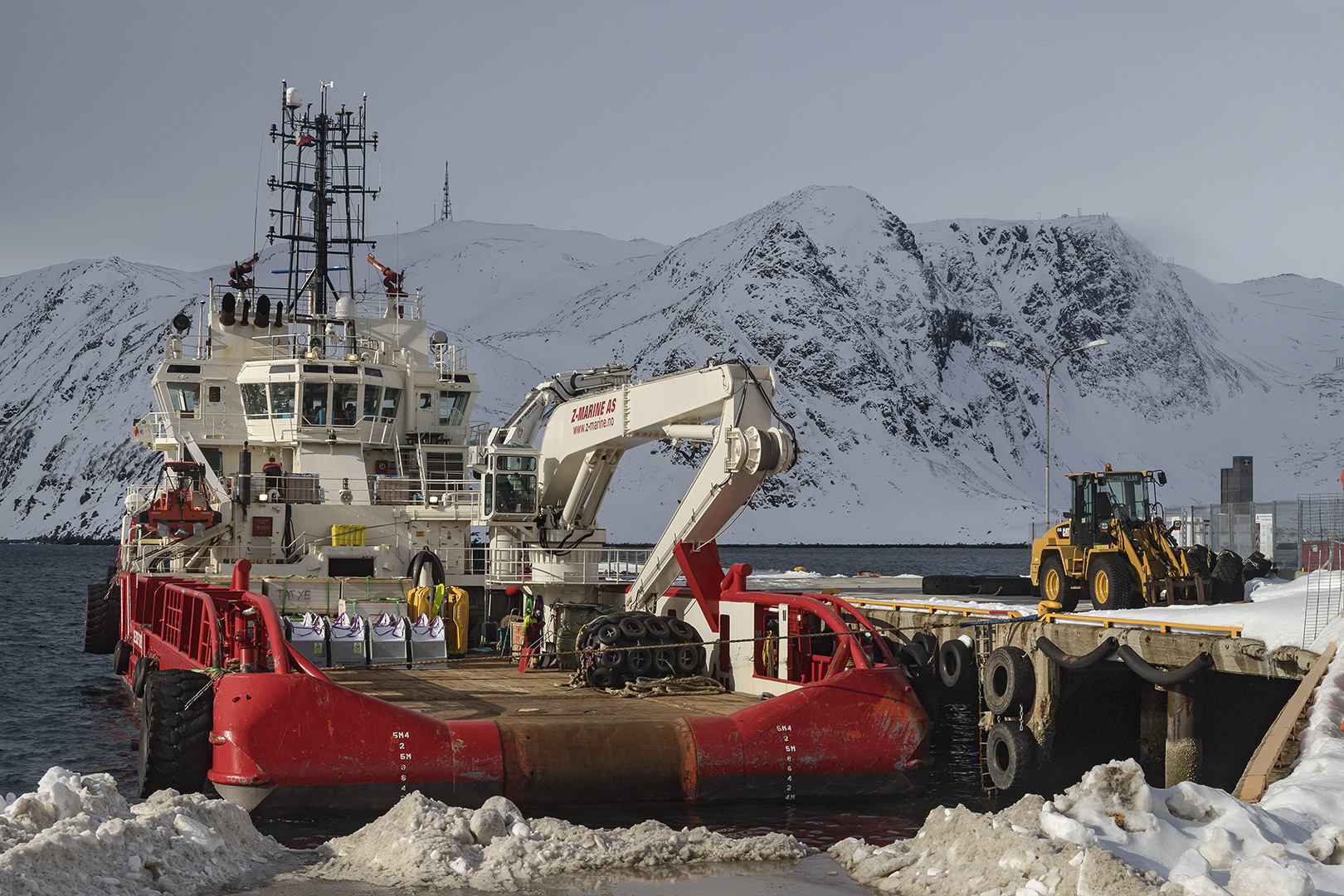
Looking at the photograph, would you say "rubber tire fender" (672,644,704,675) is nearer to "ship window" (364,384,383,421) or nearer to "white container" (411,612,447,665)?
"white container" (411,612,447,665)

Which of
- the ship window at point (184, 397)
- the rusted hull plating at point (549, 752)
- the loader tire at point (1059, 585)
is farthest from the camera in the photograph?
the ship window at point (184, 397)

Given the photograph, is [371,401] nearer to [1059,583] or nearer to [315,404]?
[315,404]

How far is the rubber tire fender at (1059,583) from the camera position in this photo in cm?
2474

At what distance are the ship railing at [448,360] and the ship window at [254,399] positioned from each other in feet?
15.3

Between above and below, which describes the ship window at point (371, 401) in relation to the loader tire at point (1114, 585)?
above

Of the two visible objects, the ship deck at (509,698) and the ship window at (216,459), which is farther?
the ship window at (216,459)

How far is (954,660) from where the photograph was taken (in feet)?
66.9

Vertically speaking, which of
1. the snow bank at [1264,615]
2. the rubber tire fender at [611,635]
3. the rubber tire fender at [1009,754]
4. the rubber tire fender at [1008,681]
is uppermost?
the snow bank at [1264,615]

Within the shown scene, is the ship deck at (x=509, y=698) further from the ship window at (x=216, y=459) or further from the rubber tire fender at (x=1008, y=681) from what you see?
the ship window at (x=216, y=459)

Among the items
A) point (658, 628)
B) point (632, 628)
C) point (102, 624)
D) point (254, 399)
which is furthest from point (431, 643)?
point (102, 624)

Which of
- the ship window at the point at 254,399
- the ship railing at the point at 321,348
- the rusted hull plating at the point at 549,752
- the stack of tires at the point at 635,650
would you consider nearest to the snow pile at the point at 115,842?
the rusted hull plating at the point at 549,752

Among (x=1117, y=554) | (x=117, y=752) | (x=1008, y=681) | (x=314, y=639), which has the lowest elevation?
(x=117, y=752)

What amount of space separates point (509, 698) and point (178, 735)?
470 centimetres

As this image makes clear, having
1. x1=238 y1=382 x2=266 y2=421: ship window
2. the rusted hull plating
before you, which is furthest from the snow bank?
x1=238 y1=382 x2=266 y2=421: ship window
